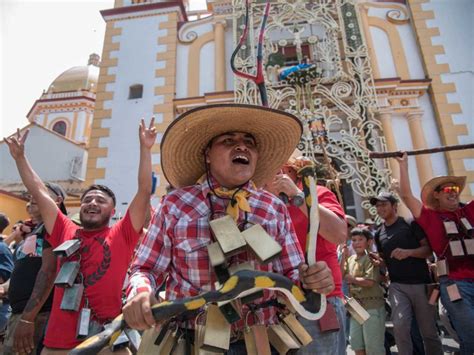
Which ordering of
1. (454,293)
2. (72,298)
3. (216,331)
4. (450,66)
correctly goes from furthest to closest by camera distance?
(450,66) < (454,293) < (72,298) < (216,331)

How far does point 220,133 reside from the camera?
1.64 meters

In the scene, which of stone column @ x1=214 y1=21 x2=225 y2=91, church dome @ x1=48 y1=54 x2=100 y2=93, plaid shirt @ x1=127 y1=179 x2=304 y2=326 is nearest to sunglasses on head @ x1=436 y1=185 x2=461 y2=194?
plaid shirt @ x1=127 y1=179 x2=304 y2=326

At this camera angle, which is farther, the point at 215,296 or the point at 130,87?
the point at 130,87

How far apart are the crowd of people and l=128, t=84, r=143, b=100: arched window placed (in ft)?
21.4

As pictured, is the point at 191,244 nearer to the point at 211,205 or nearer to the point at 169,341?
the point at 211,205

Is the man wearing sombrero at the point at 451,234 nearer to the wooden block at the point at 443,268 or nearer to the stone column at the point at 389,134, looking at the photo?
the wooden block at the point at 443,268

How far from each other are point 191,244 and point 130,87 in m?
9.01

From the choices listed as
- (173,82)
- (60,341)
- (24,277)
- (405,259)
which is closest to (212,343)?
(60,341)

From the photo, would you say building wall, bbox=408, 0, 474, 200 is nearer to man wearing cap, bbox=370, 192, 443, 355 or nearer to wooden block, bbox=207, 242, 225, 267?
man wearing cap, bbox=370, 192, 443, 355

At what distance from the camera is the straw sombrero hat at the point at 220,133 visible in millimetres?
1540

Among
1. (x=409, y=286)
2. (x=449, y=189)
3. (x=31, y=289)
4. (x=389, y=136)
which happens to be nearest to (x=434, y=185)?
(x=449, y=189)

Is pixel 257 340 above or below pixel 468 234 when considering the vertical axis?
below

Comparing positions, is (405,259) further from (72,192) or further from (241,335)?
(72,192)

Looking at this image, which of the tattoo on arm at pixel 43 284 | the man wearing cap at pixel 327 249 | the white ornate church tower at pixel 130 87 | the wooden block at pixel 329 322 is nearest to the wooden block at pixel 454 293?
the man wearing cap at pixel 327 249
